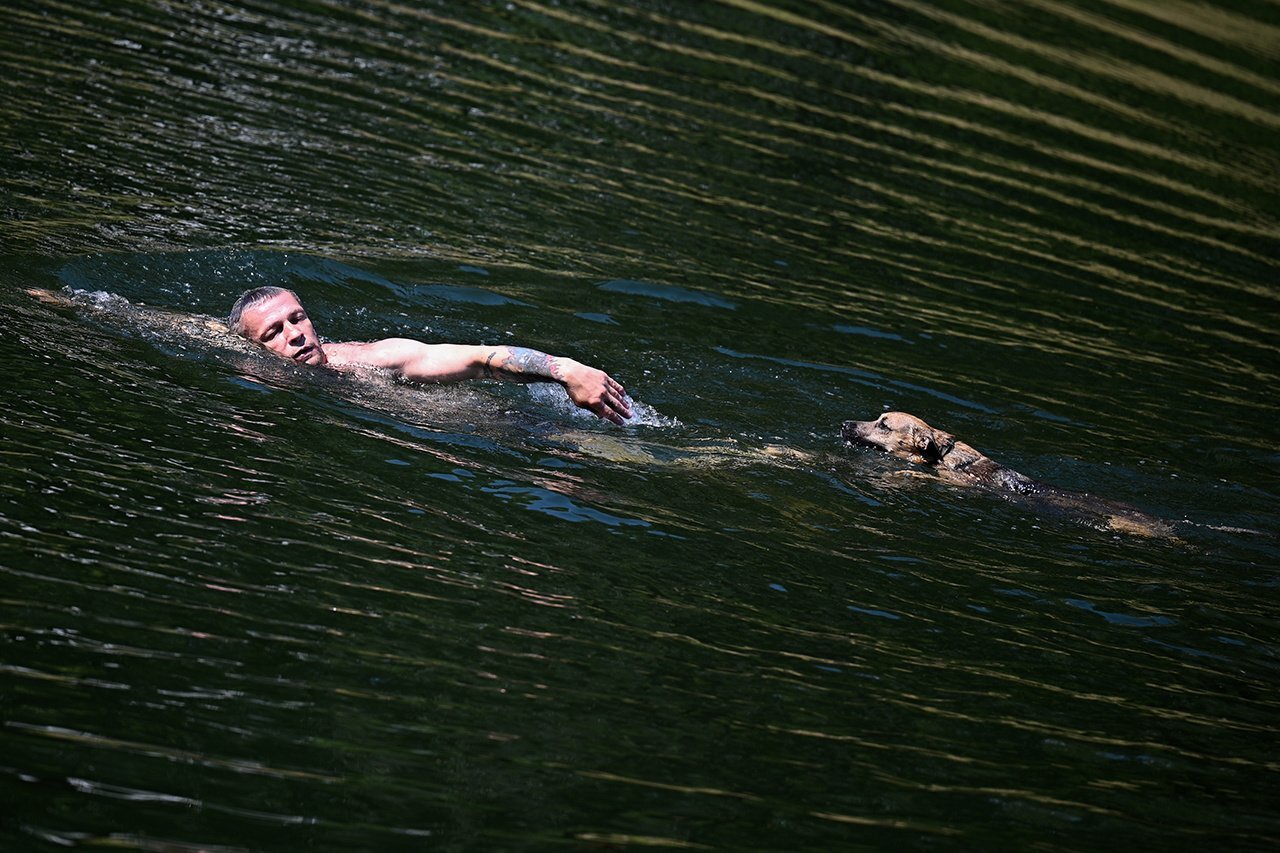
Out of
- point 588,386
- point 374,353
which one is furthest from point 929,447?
point 374,353

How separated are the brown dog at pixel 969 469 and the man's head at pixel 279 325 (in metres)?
4.25

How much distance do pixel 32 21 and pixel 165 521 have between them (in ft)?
38.8

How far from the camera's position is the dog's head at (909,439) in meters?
10.3

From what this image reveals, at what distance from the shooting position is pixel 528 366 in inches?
373

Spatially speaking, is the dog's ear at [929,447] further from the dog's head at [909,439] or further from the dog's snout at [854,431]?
the dog's snout at [854,431]

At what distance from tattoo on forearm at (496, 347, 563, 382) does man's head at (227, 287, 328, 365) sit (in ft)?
4.48

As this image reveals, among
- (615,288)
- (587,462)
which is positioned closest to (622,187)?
(615,288)

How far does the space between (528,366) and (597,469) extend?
86 cm

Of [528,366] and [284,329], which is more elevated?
[528,366]

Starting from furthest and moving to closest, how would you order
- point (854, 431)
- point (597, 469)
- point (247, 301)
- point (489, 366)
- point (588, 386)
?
point (854, 431)
point (247, 301)
point (489, 366)
point (597, 469)
point (588, 386)

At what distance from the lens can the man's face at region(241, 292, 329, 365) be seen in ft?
32.6

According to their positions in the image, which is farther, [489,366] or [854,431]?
[854,431]

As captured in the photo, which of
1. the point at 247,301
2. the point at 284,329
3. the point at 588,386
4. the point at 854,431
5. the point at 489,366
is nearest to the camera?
the point at 588,386

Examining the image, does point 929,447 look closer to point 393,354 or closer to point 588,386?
point 588,386
